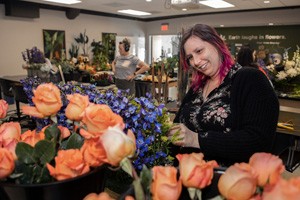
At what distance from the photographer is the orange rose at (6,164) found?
45 centimetres

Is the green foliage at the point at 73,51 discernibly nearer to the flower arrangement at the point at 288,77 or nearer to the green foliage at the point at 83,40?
the green foliage at the point at 83,40

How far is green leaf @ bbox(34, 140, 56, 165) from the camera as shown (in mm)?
501

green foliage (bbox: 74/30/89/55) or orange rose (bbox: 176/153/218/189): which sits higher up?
green foliage (bbox: 74/30/89/55)

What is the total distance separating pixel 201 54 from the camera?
1171 millimetres

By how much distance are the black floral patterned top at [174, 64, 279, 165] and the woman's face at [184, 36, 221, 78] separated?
0.30 ft

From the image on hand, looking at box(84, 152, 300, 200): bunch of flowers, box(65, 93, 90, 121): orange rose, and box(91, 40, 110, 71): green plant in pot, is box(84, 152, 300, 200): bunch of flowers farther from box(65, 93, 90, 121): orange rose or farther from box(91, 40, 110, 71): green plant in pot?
box(91, 40, 110, 71): green plant in pot

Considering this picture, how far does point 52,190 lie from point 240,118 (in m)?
0.82

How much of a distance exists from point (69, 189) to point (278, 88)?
163 inches

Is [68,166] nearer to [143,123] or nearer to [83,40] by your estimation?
[143,123]

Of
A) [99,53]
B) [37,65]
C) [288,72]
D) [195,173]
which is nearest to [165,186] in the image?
[195,173]

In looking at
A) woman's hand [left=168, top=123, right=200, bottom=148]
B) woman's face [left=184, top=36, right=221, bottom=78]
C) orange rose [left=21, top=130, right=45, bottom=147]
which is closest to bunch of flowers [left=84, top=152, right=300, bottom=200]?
orange rose [left=21, top=130, right=45, bottom=147]

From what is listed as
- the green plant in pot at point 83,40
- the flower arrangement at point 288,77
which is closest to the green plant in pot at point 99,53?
the green plant in pot at point 83,40

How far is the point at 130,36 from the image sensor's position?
11.4 metres

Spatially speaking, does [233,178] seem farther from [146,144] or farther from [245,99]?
[245,99]
